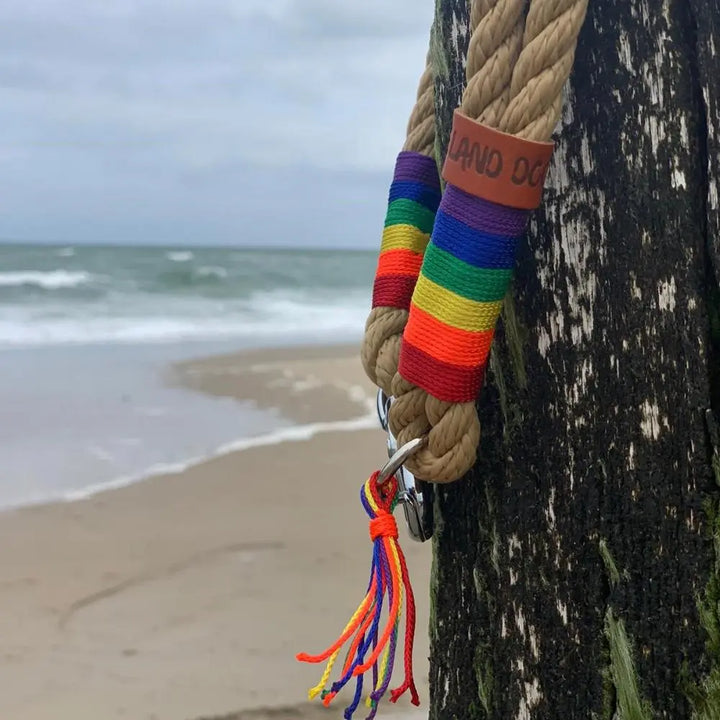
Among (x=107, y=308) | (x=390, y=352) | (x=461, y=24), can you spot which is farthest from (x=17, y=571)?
(x=107, y=308)

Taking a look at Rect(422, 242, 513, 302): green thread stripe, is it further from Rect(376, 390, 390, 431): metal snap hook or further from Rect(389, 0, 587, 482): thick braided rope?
Rect(376, 390, 390, 431): metal snap hook

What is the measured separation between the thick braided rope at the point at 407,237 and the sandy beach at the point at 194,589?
2036 millimetres

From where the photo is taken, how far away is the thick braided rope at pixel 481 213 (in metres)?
0.88

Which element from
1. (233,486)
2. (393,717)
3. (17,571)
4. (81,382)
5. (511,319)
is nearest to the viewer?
(511,319)

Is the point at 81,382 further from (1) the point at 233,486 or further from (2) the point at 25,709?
(2) the point at 25,709

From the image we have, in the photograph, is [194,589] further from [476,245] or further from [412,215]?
[476,245]

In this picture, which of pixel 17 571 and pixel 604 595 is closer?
pixel 604 595

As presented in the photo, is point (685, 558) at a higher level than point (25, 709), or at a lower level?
higher

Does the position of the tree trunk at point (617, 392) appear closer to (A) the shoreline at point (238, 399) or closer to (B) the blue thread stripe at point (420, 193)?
(B) the blue thread stripe at point (420, 193)

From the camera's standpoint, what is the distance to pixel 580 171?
954 mm

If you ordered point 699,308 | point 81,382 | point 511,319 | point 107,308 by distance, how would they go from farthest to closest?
point 107,308
point 81,382
point 511,319
point 699,308

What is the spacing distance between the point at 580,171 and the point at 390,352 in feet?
1.11

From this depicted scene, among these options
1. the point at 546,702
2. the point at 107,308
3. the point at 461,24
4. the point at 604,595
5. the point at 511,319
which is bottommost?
the point at 107,308

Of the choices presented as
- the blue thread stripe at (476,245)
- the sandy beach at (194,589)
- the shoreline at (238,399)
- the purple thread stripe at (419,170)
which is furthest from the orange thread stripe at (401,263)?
the shoreline at (238,399)
